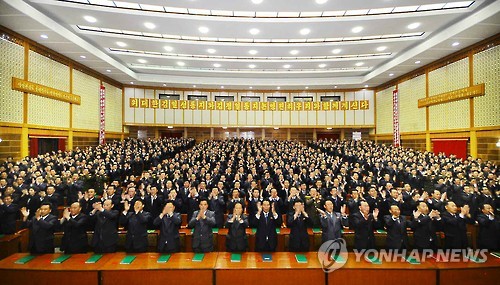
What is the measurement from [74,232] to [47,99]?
1059 cm

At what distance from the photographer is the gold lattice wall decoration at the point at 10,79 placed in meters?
10.3

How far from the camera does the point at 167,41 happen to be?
13.0m

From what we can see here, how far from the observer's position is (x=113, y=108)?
19219mm

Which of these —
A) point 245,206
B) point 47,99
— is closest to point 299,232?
point 245,206

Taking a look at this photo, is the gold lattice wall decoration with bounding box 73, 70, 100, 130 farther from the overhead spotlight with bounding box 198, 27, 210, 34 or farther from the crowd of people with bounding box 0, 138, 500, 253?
the overhead spotlight with bounding box 198, 27, 210, 34

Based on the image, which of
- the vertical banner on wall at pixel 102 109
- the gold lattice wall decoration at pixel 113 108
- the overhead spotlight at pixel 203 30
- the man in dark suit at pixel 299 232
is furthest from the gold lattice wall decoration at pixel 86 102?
the man in dark suit at pixel 299 232

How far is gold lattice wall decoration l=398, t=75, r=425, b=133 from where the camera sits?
1595 centimetres

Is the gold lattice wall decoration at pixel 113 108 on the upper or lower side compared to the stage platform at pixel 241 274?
upper

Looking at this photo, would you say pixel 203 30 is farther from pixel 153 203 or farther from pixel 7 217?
pixel 7 217

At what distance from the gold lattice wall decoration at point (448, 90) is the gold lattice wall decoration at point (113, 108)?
18754 millimetres

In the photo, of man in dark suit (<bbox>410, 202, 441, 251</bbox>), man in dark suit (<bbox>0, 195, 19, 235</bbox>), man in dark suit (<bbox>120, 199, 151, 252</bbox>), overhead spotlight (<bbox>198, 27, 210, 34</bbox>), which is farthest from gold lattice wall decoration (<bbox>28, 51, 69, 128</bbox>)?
man in dark suit (<bbox>410, 202, 441, 251</bbox>)

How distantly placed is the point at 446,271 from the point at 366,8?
868 cm

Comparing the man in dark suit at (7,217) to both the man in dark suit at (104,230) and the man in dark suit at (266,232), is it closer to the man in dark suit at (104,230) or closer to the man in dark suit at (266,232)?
the man in dark suit at (104,230)

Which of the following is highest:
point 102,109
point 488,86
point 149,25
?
point 149,25
